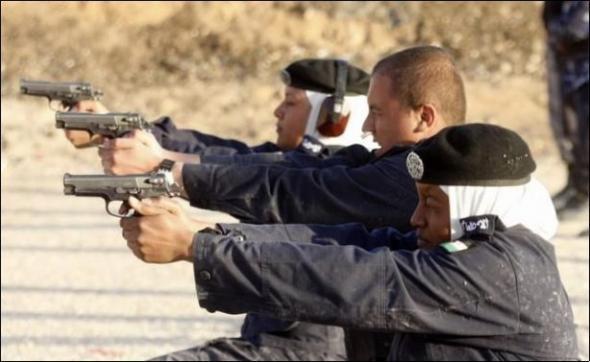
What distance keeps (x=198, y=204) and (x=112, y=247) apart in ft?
14.9

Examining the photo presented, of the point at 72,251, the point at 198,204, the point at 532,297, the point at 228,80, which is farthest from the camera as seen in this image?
the point at 228,80

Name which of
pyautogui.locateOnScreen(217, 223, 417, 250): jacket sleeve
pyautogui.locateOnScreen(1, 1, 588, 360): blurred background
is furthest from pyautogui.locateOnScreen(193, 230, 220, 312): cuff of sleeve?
pyautogui.locateOnScreen(1, 1, 588, 360): blurred background

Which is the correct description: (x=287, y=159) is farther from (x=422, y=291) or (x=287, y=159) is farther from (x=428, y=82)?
(x=422, y=291)

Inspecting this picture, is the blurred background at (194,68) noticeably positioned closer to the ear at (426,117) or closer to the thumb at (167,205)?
the ear at (426,117)

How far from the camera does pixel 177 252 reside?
354cm

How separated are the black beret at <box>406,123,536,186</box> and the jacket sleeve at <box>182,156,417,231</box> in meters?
0.90

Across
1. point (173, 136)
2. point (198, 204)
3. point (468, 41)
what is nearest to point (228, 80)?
point (468, 41)

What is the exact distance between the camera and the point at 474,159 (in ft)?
11.2

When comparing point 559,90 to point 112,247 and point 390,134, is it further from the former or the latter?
point 390,134

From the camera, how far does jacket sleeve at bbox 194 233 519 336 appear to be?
331 centimetres

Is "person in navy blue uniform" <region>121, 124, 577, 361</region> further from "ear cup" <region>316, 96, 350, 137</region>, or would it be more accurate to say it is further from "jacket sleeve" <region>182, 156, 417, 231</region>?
"ear cup" <region>316, 96, 350, 137</region>

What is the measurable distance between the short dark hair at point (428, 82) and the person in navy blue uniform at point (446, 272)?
0.91 metres

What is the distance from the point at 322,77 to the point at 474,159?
2.58m

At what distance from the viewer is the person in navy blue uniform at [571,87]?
9.13m
